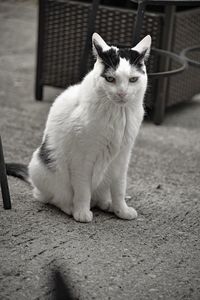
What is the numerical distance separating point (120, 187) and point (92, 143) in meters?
0.27

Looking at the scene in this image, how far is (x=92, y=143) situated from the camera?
216 cm

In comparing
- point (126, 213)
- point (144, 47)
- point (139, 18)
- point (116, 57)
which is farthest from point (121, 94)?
point (139, 18)

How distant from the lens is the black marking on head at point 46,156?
2.30m

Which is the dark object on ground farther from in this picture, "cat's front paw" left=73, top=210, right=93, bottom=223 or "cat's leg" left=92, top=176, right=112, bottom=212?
"cat's leg" left=92, top=176, right=112, bottom=212

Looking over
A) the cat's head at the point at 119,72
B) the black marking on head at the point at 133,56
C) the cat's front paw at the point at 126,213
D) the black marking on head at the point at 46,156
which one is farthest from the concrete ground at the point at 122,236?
the black marking on head at the point at 133,56

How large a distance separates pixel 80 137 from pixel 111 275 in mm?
576

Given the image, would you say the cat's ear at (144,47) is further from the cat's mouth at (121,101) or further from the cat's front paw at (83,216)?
the cat's front paw at (83,216)

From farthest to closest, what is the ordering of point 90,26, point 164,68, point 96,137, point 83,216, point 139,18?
point 164,68 < point 90,26 < point 139,18 < point 83,216 < point 96,137

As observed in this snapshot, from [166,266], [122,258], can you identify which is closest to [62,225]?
[122,258]

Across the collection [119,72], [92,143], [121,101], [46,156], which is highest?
[119,72]

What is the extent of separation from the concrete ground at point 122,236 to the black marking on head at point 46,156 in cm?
21

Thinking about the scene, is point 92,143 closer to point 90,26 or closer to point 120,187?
point 120,187

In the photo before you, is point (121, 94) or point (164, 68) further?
point (164, 68)

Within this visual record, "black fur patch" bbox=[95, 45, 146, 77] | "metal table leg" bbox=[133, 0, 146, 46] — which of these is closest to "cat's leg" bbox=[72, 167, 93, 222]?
"black fur patch" bbox=[95, 45, 146, 77]
